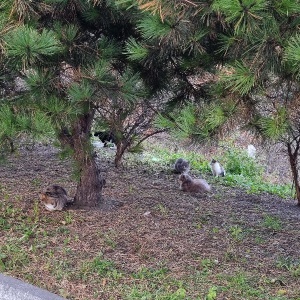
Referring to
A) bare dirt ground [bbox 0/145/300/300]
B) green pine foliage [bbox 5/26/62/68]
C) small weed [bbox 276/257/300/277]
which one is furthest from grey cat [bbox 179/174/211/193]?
green pine foliage [bbox 5/26/62/68]

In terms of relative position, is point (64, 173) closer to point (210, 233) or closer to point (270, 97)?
point (210, 233)

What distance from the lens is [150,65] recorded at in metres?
4.07

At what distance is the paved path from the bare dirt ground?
0.20 meters

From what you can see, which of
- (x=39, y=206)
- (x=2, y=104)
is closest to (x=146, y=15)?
(x=2, y=104)

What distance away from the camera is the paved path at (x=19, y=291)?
368 cm

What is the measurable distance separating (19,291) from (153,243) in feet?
4.60

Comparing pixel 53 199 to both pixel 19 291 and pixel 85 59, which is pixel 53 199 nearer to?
pixel 19 291

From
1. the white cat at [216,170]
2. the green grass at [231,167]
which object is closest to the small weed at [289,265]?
the green grass at [231,167]

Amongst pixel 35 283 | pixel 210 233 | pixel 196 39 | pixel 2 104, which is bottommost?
pixel 35 283

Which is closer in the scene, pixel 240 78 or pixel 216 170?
pixel 240 78

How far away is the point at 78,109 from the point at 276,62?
1467mm

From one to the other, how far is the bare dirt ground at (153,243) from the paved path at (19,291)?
7.7 inches

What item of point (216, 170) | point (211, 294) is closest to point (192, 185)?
point (216, 170)

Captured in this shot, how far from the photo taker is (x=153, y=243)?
189 inches
